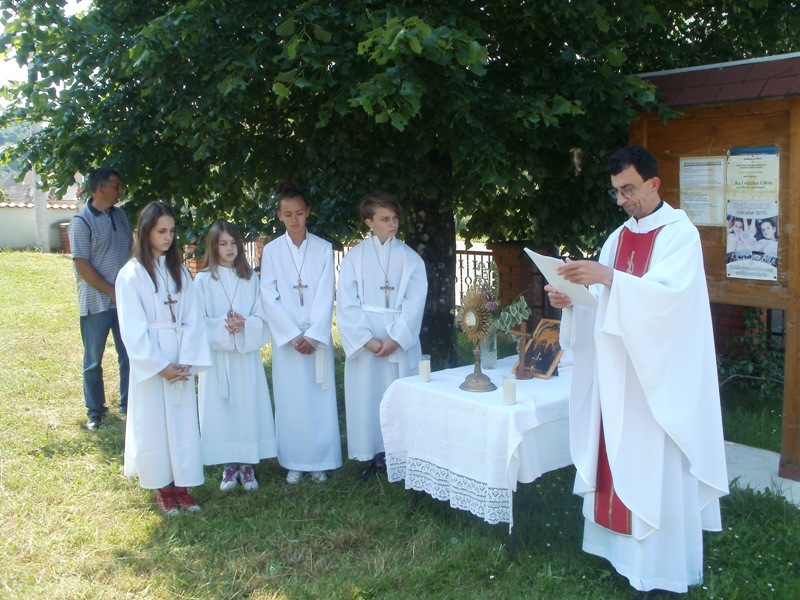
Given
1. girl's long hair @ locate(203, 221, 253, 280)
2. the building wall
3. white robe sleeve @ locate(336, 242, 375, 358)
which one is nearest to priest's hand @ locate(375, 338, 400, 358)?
white robe sleeve @ locate(336, 242, 375, 358)

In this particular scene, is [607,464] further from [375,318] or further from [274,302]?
[274,302]

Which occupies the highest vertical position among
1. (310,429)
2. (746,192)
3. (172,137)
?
(172,137)

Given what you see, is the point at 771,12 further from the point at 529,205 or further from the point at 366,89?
the point at 366,89

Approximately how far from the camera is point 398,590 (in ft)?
12.7

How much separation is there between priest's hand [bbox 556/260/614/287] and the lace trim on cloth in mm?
1166

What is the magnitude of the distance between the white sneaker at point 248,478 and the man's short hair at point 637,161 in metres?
3.05

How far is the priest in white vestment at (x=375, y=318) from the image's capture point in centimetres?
521

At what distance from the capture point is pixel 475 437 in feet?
13.4

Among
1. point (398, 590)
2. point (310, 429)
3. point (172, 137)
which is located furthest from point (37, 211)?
point (398, 590)

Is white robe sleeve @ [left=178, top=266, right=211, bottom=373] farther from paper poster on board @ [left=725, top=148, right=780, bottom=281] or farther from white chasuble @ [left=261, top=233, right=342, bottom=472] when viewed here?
paper poster on board @ [left=725, top=148, right=780, bottom=281]

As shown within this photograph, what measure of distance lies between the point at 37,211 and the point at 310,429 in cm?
2521

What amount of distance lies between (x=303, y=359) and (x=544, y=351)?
1667 mm

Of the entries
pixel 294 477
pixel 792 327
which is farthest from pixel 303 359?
pixel 792 327

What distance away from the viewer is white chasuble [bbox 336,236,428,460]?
5.25 m
